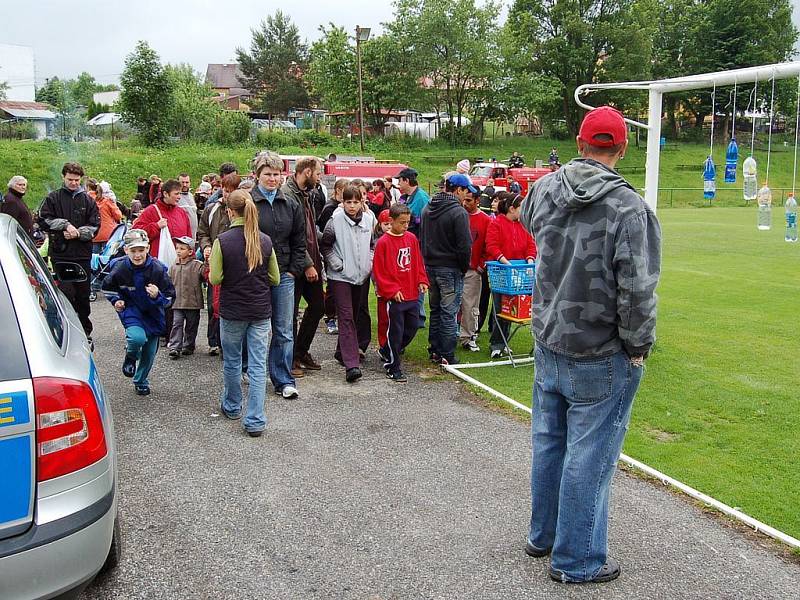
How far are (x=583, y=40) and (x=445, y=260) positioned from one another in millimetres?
64814

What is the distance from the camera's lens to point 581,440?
3830 millimetres

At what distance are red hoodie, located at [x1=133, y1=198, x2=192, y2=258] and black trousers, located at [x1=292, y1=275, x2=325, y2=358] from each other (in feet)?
7.15

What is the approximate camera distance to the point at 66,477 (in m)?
3.12

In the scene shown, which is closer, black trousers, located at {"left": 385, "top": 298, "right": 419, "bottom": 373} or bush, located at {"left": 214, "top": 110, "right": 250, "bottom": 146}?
black trousers, located at {"left": 385, "top": 298, "right": 419, "bottom": 373}

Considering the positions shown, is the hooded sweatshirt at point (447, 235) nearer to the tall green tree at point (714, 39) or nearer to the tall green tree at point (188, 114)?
the tall green tree at point (188, 114)

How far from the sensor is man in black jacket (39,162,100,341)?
895cm

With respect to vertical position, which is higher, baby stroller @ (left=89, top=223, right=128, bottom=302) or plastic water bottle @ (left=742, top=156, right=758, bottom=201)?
plastic water bottle @ (left=742, top=156, right=758, bottom=201)

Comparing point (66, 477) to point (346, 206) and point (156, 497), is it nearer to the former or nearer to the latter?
point (156, 497)

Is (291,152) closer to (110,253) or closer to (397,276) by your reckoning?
(110,253)

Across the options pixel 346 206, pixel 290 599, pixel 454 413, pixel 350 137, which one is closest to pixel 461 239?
pixel 346 206

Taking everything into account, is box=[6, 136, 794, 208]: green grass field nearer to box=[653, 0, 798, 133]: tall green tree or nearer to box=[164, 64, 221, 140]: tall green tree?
box=[164, 64, 221, 140]: tall green tree

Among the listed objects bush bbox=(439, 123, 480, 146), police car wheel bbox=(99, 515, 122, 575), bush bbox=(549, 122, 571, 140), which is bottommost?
police car wheel bbox=(99, 515, 122, 575)

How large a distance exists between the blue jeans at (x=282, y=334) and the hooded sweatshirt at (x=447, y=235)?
6.22 ft

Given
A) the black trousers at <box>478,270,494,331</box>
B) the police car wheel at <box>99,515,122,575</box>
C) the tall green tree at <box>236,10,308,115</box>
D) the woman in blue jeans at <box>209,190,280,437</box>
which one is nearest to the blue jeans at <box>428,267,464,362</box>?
the black trousers at <box>478,270,494,331</box>
